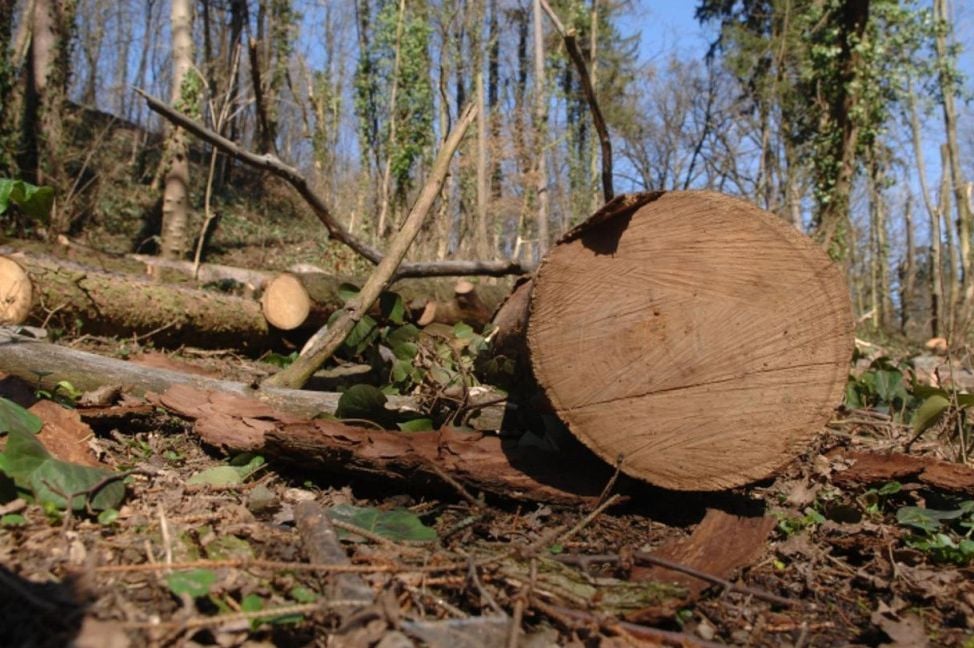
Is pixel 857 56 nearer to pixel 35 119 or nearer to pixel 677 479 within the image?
pixel 677 479

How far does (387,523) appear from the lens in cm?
211

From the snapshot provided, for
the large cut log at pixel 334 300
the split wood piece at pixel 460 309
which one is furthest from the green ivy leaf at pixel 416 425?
the split wood piece at pixel 460 309

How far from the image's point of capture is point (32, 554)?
5.46 ft

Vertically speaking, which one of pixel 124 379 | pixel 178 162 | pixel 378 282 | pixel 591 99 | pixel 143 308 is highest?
pixel 178 162

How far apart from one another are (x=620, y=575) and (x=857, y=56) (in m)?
10.7

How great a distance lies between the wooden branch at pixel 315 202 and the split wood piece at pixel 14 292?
148cm

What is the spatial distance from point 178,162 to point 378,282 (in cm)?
901

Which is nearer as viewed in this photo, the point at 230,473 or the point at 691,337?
the point at 691,337

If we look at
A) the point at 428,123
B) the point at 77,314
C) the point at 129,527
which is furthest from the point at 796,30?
the point at 129,527

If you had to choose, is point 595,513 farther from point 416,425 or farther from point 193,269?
point 193,269

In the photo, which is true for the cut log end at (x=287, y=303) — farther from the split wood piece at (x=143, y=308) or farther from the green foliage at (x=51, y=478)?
the green foliage at (x=51, y=478)

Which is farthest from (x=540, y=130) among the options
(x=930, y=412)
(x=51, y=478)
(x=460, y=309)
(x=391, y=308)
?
(x=51, y=478)

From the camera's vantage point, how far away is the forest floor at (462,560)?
4.91 ft

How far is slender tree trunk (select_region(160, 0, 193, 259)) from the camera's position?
1114 centimetres
